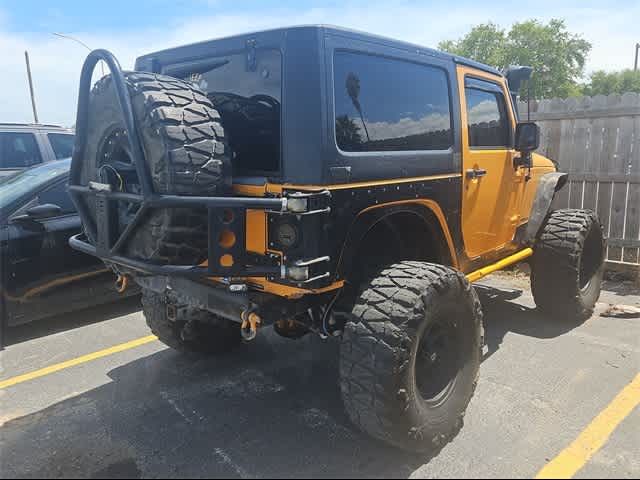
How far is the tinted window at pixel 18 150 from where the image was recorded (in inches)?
296

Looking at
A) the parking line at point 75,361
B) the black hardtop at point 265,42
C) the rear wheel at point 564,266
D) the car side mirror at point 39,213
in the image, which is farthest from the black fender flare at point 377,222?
the car side mirror at point 39,213

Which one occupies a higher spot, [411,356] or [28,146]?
[28,146]

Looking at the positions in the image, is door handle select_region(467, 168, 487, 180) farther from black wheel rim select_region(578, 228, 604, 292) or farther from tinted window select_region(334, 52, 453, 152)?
black wheel rim select_region(578, 228, 604, 292)

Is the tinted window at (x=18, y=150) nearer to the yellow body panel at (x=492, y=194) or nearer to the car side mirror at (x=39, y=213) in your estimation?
the car side mirror at (x=39, y=213)

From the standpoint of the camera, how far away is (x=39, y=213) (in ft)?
14.7

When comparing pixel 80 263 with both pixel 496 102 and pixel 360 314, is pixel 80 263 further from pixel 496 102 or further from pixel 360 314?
pixel 496 102

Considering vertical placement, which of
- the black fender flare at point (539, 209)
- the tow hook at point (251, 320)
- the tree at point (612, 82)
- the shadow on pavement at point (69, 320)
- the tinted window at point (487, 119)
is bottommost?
the shadow on pavement at point (69, 320)

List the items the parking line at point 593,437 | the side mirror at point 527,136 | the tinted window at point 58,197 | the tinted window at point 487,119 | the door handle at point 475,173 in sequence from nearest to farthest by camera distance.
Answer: the parking line at point 593,437, the door handle at point 475,173, the tinted window at point 487,119, the side mirror at point 527,136, the tinted window at point 58,197

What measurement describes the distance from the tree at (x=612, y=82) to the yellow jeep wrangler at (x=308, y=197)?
64.7 metres

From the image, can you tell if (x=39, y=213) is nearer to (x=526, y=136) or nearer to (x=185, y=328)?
(x=185, y=328)

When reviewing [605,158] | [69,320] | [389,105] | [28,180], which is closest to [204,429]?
[389,105]

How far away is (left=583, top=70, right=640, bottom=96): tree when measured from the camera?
190 feet

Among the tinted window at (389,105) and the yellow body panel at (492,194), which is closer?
the tinted window at (389,105)

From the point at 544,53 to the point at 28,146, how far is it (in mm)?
51900
